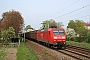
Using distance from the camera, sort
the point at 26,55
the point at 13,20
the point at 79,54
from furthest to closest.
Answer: the point at 13,20, the point at 79,54, the point at 26,55

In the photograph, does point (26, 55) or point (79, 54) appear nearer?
point (26, 55)

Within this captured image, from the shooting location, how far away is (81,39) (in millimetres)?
41094

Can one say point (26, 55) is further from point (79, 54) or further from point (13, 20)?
point (13, 20)

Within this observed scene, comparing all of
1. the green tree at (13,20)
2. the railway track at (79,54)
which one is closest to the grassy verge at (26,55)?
the railway track at (79,54)

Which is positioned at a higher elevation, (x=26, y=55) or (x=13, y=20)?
(x=13, y=20)

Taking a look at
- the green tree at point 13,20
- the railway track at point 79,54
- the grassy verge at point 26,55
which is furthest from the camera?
the green tree at point 13,20

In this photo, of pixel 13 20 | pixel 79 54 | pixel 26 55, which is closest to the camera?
pixel 26 55

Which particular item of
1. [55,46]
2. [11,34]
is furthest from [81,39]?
[55,46]

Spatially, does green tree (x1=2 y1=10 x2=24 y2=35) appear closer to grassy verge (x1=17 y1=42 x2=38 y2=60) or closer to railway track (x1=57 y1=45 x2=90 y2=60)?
grassy verge (x1=17 y1=42 x2=38 y2=60)

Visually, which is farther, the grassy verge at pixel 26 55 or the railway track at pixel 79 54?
the railway track at pixel 79 54

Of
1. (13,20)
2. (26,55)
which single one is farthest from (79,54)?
(13,20)

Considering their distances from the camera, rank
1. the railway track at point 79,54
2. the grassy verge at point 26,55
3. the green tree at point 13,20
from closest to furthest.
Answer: the grassy verge at point 26,55 → the railway track at point 79,54 → the green tree at point 13,20

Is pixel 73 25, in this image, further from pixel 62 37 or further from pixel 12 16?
pixel 62 37

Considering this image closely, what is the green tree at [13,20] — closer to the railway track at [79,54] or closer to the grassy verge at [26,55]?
the grassy verge at [26,55]
